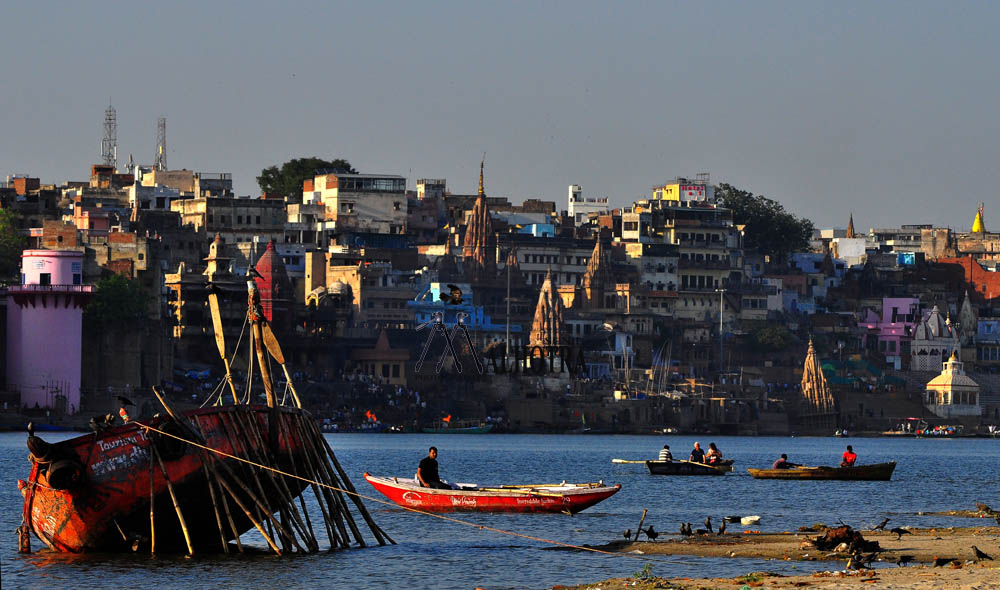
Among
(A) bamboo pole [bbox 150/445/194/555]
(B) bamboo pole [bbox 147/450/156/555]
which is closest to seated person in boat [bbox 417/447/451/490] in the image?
(B) bamboo pole [bbox 147/450/156/555]

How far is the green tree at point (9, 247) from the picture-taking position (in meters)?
133

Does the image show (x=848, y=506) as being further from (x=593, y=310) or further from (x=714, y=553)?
(x=593, y=310)

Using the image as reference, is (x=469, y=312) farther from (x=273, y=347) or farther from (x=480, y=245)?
(x=273, y=347)

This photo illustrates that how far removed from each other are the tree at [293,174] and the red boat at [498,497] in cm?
13639

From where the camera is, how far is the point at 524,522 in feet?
171

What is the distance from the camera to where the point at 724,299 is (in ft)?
569

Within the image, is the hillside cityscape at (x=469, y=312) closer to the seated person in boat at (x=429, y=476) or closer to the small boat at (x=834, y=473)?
the small boat at (x=834, y=473)

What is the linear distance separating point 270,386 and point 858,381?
129 metres

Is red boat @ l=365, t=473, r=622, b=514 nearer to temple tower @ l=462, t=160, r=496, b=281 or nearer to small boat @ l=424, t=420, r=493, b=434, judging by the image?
small boat @ l=424, t=420, r=493, b=434

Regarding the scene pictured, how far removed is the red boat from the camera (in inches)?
2053

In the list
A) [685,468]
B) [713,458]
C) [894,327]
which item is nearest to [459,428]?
[894,327]

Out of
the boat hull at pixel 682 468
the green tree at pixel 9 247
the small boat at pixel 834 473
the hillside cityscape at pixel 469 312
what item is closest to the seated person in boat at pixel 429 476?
the small boat at pixel 834 473

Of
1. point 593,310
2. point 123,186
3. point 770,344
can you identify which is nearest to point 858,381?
point 770,344

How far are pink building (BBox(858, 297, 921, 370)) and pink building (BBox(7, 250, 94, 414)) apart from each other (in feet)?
271
